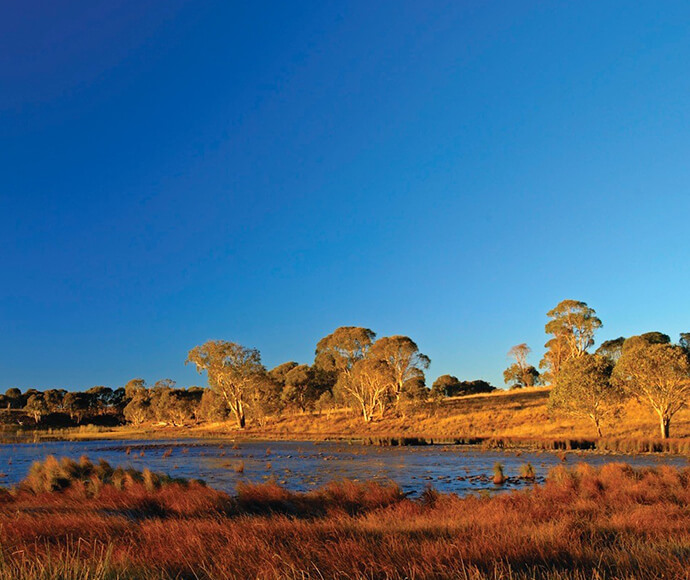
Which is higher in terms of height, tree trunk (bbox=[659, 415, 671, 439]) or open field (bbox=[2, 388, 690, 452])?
tree trunk (bbox=[659, 415, 671, 439])

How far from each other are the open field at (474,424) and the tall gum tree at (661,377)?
2587 millimetres

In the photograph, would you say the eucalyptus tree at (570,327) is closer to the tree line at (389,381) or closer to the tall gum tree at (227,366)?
the tree line at (389,381)

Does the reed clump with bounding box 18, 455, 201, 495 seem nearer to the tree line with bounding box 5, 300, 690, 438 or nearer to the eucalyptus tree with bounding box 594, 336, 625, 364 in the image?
the tree line with bounding box 5, 300, 690, 438

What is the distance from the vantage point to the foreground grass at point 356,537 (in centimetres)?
605

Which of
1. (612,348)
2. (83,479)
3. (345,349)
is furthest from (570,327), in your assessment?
(83,479)

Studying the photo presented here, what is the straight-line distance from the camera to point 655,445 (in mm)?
36000

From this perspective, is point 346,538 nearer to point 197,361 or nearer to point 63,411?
point 197,361

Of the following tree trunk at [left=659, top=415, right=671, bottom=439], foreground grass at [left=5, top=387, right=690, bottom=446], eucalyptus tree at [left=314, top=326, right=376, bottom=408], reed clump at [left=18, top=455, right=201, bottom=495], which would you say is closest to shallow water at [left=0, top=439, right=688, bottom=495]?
reed clump at [left=18, top=455, right=201, bottom=495]

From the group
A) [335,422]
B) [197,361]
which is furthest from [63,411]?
[335,422]

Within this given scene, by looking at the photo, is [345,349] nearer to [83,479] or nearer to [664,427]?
[664,427]

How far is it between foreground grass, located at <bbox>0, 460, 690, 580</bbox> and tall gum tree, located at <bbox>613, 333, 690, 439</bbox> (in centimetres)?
2651

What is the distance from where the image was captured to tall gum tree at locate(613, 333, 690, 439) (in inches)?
1539

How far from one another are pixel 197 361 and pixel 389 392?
2985cm

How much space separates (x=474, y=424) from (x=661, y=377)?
24.6 meters
